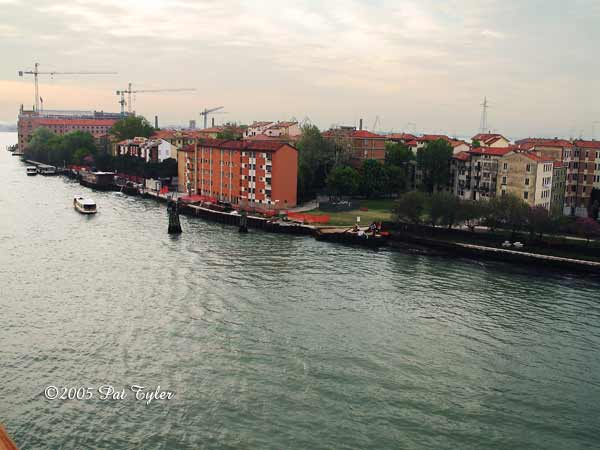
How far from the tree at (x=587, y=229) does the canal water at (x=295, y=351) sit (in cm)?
535

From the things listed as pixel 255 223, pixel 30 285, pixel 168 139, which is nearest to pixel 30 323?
pixel 30 285

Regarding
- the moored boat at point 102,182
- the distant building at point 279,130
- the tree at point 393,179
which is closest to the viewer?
the tree at point 393,179

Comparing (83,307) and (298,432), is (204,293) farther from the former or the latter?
(298,432)

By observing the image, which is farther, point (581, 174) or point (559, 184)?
point (581, 174)

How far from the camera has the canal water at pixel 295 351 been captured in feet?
45.3

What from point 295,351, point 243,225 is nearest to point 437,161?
point 243,225

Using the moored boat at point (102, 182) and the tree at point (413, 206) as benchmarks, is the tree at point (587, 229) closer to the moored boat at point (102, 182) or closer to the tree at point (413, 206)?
the tree at point (413, 206)

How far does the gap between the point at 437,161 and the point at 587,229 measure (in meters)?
20.5

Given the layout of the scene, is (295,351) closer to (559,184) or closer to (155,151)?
(559,184)

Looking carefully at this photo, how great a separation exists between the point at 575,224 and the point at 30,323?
2959 cm

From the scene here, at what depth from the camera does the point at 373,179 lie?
52.0 m

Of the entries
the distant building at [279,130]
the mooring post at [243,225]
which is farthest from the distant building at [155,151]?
the mooring post at [243,225]

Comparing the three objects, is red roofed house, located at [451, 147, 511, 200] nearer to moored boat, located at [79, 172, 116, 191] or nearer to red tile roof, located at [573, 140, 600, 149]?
red tile roof, located at [573, 140, 600, 149]

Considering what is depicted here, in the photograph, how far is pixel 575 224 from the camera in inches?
1375
